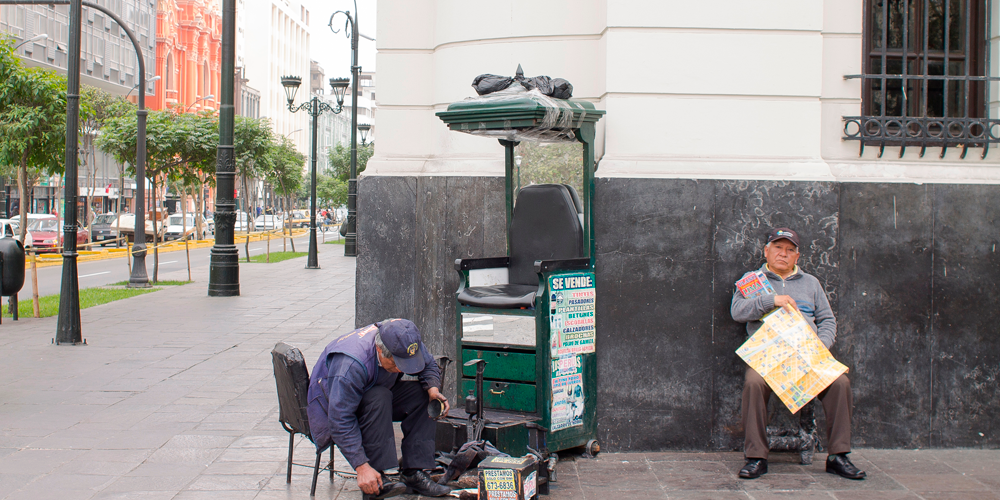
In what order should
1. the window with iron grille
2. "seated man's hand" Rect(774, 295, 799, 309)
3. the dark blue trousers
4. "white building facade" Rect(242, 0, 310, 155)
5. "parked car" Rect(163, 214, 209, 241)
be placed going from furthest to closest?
"white building facade" Rect(242, 0, 310, 155) < "parked car" Rect(163, 214, 209, 241) < the window with iron grille < "seated man's hand" Rect(774, 295, 799, 309) < the dark blue trousers

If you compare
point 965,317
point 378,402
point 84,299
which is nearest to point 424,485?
point 378,402

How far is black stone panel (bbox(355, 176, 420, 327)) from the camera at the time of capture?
651 cm

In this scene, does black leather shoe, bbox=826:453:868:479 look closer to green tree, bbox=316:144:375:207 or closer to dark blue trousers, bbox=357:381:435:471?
dark blue trousers, bbox=357:381:435:471

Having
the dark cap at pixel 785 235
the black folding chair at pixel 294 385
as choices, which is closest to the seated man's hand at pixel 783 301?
the dark cap at pixel 785 235

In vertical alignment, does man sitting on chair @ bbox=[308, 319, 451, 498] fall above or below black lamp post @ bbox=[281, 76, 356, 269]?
below

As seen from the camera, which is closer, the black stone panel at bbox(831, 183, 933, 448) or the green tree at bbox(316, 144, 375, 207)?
the black stone panel at bbox(831, 183, 933, 448)

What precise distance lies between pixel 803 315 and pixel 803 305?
0.28ft

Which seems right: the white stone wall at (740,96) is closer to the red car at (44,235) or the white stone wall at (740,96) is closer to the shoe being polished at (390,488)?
the shoe being polished at (390,488)

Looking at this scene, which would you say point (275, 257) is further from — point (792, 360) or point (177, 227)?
point (792, 360)

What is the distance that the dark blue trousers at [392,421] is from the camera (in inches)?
179

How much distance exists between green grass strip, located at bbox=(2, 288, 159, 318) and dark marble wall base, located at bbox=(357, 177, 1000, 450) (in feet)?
33.0

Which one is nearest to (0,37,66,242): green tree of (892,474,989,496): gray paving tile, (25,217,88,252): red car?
(25,217,88,252): red car

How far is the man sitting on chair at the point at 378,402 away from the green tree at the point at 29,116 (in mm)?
14658

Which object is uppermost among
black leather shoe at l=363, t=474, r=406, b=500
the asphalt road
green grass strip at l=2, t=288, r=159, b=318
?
the asphalt road
